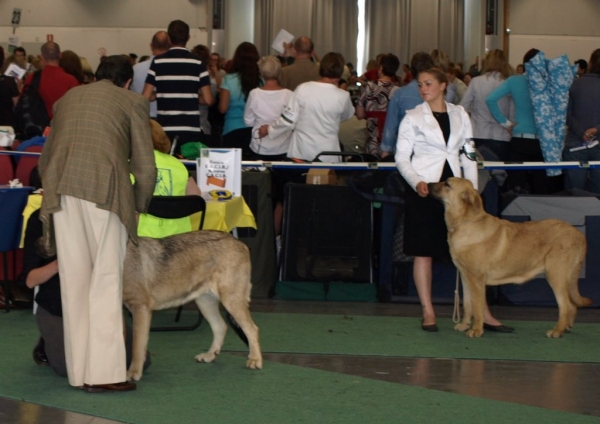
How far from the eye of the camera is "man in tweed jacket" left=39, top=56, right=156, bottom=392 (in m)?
4.52

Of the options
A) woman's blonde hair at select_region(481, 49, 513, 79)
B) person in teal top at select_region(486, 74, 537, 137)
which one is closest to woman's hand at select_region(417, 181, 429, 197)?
person in teal top at select_region(486, 74, 537, 137)

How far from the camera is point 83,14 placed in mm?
19938

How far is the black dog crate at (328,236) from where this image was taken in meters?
7.79

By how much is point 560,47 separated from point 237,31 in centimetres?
709

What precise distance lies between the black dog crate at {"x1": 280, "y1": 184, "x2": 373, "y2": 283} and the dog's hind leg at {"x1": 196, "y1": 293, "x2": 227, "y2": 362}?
7.54ft

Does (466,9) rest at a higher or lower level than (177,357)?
higher

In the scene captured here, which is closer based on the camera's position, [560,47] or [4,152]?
[4,152]

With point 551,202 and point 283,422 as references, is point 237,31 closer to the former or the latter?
point 551,202

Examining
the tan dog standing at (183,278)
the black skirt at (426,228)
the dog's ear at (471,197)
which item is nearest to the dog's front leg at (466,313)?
the black skirt at (426,228)

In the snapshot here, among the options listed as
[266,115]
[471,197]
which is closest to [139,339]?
[471,197]

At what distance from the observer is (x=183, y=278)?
202 inches

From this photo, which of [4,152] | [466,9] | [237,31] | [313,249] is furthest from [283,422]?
[466,9]

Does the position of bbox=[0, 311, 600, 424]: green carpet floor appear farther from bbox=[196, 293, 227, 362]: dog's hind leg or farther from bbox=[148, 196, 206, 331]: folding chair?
bbox=[148, 196, 206, 331]: folding chair

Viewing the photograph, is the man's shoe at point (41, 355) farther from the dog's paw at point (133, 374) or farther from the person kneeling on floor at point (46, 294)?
the dog's paw at point (133, 374)
